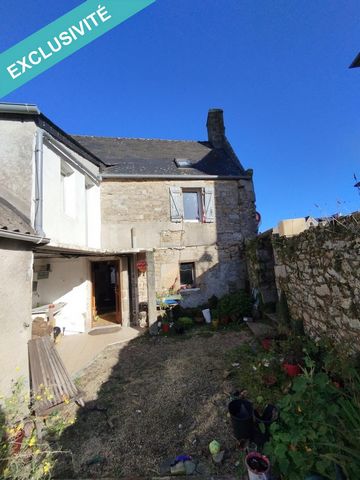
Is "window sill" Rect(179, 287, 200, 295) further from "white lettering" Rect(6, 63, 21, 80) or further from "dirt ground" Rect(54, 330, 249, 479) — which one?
"white lettering" Rect(6, 63, 21, 80)

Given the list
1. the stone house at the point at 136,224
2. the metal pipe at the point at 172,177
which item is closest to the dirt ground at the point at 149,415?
the stone house at the point at 136,224

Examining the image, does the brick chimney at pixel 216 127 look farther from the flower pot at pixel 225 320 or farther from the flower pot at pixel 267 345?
the flower pot at pixel 267 345

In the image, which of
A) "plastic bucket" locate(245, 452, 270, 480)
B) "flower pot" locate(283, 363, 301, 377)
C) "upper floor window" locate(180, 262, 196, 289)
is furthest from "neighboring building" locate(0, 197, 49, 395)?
"upper floor window" locate(180, 262, 196, 289)

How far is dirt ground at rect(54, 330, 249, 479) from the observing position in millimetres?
2830

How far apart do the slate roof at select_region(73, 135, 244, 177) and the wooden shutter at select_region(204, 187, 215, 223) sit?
85 cm

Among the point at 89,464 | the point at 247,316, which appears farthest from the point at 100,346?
the point at 247,316

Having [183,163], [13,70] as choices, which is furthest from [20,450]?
[183,163]

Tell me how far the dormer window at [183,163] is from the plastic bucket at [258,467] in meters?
9.50

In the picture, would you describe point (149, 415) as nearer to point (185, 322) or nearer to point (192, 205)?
point (185, 322)

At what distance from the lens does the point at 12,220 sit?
4176mm

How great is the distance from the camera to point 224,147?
12.1m

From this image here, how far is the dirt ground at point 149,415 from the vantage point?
2.83 m

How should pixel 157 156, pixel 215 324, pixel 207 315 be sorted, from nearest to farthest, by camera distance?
pixel 215 324 → pixel 207 315 → pixel 157 156

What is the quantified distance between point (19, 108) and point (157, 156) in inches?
248
